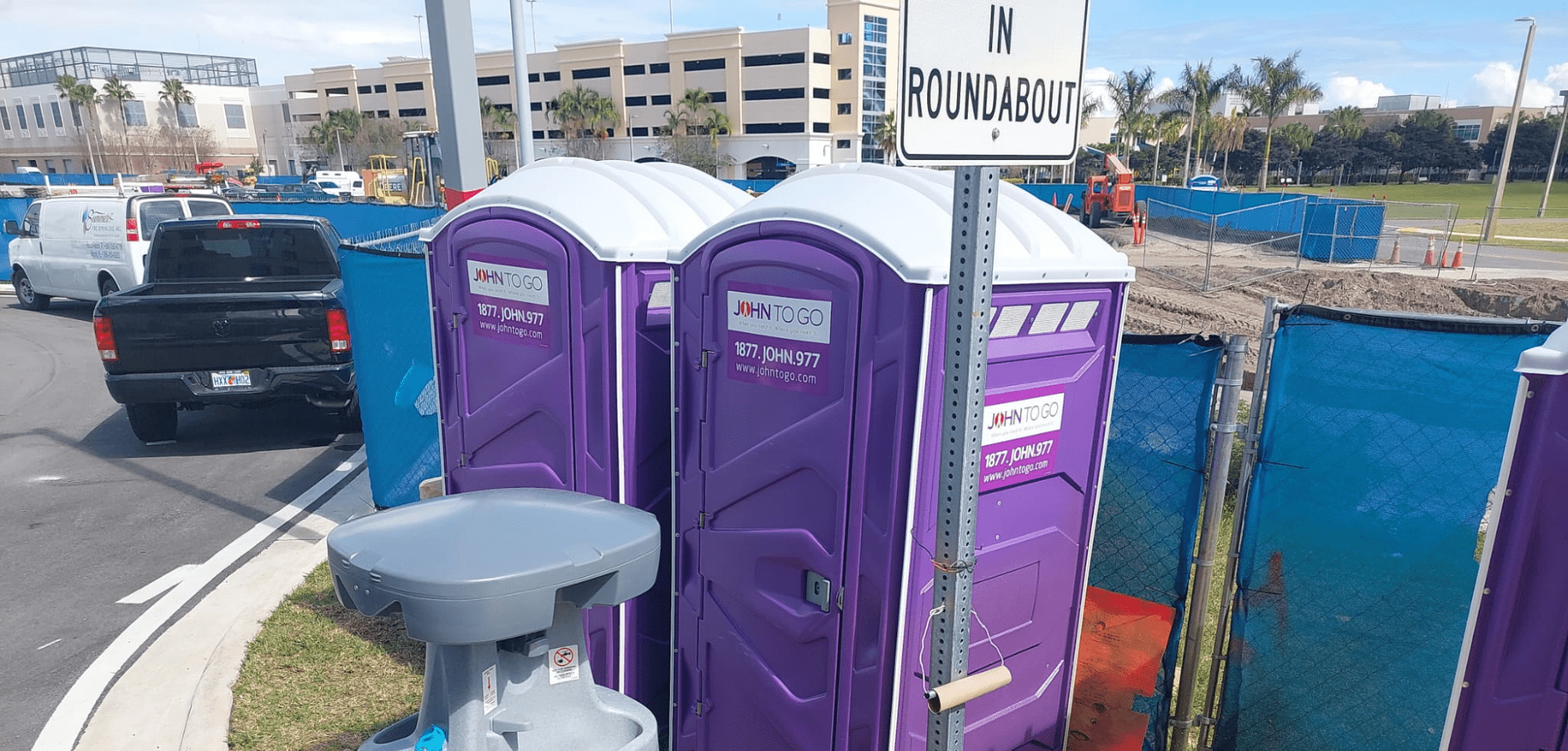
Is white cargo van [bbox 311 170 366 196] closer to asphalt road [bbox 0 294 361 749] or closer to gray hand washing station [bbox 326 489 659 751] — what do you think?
asphalt road [bbox 0 294 361 749]

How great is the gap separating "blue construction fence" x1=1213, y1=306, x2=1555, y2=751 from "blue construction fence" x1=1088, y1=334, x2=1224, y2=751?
257 millimetres

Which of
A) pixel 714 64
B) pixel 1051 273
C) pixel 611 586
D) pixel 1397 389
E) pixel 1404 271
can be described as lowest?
pixel 1404 271

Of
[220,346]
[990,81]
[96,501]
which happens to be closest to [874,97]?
[220,346]

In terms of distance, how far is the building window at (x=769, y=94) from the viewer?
7094 centimetres

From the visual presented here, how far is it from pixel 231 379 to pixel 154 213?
8.43 metres

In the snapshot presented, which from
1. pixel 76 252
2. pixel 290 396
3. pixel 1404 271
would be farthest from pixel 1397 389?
pixel 1404 271

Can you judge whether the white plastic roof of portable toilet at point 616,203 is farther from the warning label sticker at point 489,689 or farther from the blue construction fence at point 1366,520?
the blue construction fence at point 1366,520

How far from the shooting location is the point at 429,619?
6.32ft

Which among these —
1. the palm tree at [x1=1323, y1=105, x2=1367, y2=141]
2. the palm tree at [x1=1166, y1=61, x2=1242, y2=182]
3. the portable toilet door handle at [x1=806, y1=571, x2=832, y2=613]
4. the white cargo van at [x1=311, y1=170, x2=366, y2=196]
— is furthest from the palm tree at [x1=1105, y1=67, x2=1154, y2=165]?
the portable toilet door handle at [x1=806, y1=571, x2=832, y2=613]

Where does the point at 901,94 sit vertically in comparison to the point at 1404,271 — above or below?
above

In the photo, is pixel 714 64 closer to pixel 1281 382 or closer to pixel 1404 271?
pixel 1404 271

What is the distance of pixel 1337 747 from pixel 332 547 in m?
3.44

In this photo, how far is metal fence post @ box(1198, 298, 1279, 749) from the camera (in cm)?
346

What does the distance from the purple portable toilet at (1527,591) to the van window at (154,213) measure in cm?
1592
